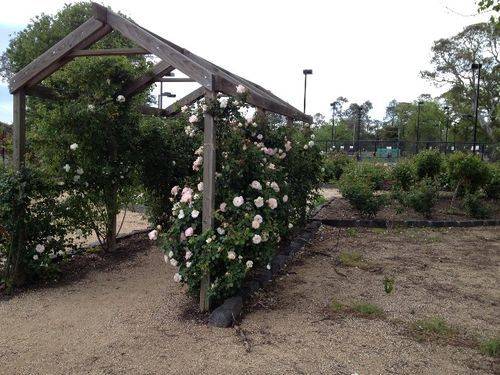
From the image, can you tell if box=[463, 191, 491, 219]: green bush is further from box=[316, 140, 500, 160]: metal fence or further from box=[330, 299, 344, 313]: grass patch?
box=[316, 140, 500, 160]: metal fence

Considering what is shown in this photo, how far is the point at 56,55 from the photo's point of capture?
4664 millimetres

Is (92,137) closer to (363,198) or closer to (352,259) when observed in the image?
(352,259)

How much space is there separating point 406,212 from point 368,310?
20.3ft

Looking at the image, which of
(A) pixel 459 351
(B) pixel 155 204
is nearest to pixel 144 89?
(B) pixel 155 204

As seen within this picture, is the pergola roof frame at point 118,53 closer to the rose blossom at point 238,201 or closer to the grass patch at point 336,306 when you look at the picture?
the rose blossom at point 238,201

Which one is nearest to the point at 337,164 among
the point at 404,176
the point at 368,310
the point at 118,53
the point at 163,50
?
the point at 404,176

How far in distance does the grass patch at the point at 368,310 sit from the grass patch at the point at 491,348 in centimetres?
88

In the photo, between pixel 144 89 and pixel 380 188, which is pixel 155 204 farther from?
pixel 380 188

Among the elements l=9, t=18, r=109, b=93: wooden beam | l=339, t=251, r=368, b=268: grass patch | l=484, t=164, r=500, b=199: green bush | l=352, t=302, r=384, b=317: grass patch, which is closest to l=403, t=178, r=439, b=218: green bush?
l=484, t=164, r=500, b=199: green bush

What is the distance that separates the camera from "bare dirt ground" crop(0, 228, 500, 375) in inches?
121

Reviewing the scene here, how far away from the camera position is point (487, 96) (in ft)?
122

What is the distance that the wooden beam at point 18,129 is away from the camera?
15.8 feet

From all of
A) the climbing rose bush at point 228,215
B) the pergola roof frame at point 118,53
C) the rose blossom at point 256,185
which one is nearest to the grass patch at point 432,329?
the climbing rose bush at point 228,215

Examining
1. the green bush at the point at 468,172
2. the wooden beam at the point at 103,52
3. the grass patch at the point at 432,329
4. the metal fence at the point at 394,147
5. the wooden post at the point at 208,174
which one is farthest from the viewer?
the metal fence at the point at 394,147
